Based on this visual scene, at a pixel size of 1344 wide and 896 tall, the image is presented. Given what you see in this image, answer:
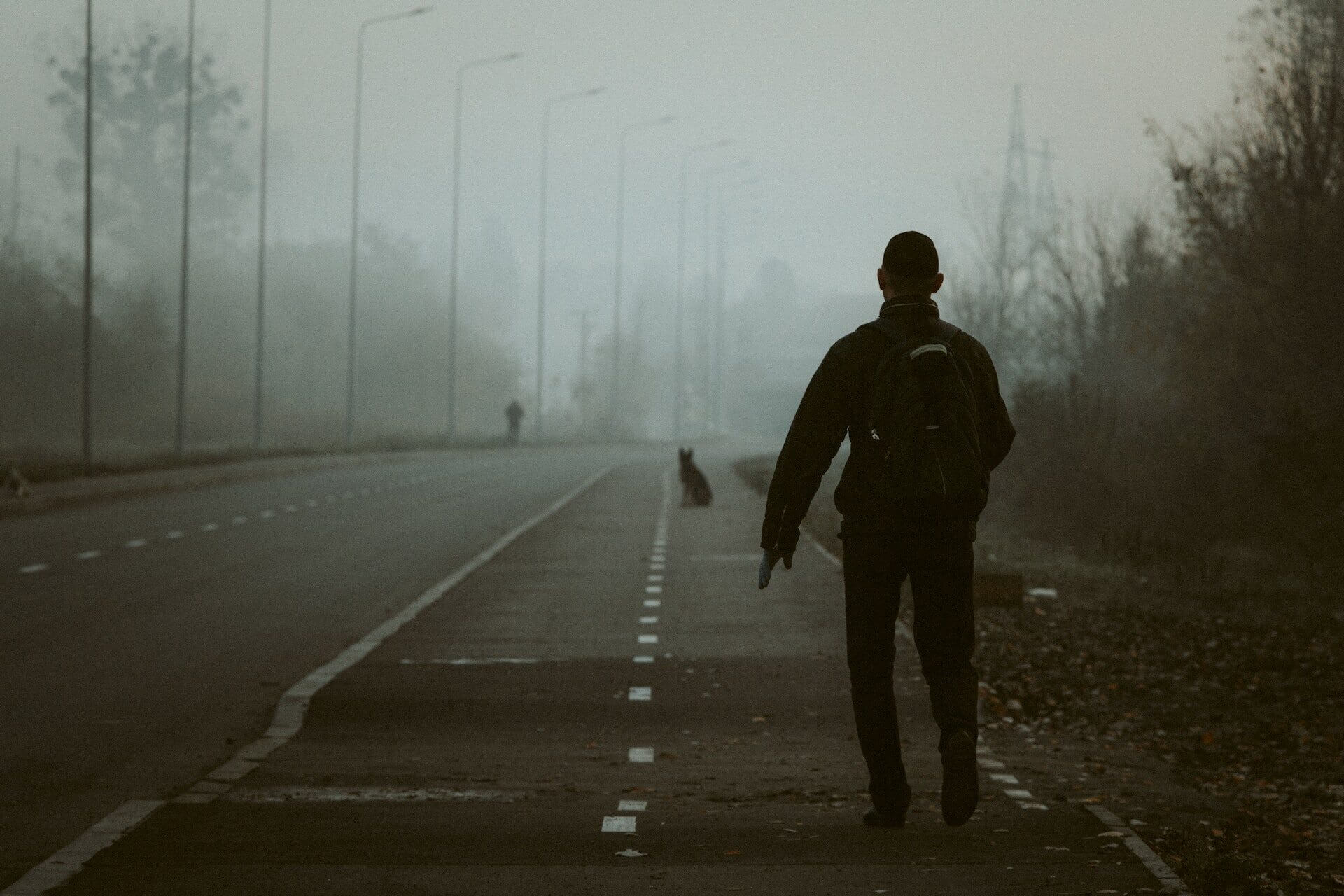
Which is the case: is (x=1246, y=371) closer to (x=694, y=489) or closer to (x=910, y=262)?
(x=694, y=489)

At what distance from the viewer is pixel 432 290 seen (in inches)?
5069

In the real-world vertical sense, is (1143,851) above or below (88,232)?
below

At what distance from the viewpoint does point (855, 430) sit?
6.53m

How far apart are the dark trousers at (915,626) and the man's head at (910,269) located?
2.65 feet

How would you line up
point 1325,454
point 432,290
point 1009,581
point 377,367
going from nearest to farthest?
point 1009,581
point 1325,454
point 377,367
point 432,290

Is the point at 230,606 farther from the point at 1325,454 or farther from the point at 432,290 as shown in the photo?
the point at 432,290

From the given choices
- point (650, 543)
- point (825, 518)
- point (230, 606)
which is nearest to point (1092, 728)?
point (230, 606)

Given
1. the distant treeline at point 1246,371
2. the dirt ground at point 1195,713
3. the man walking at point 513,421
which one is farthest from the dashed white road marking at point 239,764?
the man walking at point 513,421

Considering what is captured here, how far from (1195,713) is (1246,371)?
12.7 metres

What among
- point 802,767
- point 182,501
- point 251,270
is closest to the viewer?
point 802,767

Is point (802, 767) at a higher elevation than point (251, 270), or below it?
below

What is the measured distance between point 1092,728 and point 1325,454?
1119 centimetres

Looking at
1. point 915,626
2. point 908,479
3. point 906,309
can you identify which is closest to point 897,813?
point 915,626

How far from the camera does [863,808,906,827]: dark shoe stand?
22.5ft
